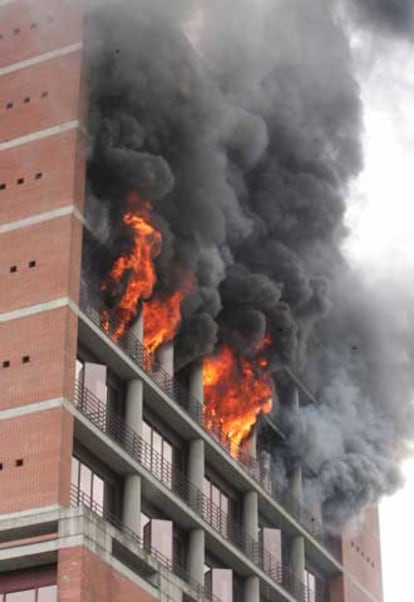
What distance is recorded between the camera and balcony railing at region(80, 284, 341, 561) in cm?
5622

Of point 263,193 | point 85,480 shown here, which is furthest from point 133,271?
point 263,193

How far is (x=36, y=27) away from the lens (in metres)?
Answer: 59.9

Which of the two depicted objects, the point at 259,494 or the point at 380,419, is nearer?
the point at 259,494

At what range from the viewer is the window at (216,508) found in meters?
60.1

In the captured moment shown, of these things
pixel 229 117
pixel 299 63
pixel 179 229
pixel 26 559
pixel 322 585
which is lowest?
pixel 26 559

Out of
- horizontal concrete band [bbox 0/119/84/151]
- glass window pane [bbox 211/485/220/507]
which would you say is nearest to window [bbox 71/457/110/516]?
glass window pane [bbox 211/485/220/507]

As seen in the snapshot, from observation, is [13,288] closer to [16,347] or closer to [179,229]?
[16,347]

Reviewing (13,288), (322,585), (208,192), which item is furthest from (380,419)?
(13,288)

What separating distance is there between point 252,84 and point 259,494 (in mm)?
16396

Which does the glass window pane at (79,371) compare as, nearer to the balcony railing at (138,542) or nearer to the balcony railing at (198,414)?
the balcony railing at (198,414)

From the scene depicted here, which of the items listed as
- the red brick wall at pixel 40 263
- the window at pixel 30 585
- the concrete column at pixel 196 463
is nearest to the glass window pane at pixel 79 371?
the red brick wall at pixel 40 263

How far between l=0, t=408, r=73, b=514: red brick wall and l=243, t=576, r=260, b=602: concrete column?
1273cm

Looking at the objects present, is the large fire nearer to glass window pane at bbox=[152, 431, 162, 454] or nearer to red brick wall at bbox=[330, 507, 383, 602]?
glass window pane at bbox=[152, 431, 162, 454]

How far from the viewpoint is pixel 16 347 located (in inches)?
2072
